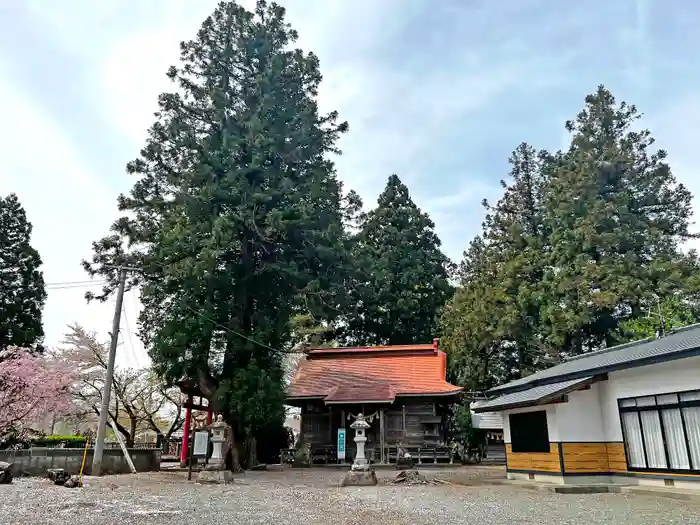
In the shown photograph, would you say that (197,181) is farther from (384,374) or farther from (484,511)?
(484,511)

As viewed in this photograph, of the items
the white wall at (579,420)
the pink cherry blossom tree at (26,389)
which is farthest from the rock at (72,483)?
the white wall at (579,420)

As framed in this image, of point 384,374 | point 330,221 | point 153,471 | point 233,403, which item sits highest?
point 330,221

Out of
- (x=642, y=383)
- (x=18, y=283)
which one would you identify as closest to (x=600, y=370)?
(x=642, y=383)

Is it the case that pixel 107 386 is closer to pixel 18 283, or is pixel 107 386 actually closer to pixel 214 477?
pixel 214 477

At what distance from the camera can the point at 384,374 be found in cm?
2020

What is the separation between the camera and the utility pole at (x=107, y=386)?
12891 millimetres

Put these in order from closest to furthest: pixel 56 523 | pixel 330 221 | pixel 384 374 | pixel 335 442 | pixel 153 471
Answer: pixel 56 523, pixel 153 471, pixel 330 221, pixel 335 442, pixel 384 374

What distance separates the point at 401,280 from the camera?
2789cm

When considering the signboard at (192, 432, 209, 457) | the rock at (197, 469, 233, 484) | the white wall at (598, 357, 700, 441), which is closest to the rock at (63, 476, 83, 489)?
the signboard at (192, 432, 209, 457)

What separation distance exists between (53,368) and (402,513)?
52.1ft

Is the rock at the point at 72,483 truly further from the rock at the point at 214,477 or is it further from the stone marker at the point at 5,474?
the rock at the point at 214,477

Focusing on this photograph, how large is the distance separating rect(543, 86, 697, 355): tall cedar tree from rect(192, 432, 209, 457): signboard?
1413 centimetres

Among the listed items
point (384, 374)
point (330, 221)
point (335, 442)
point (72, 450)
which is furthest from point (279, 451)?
point (330, 221)

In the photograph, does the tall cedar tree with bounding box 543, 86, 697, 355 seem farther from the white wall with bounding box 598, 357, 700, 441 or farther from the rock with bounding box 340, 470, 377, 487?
the rock with bounding box 340, 470, 377, 487
